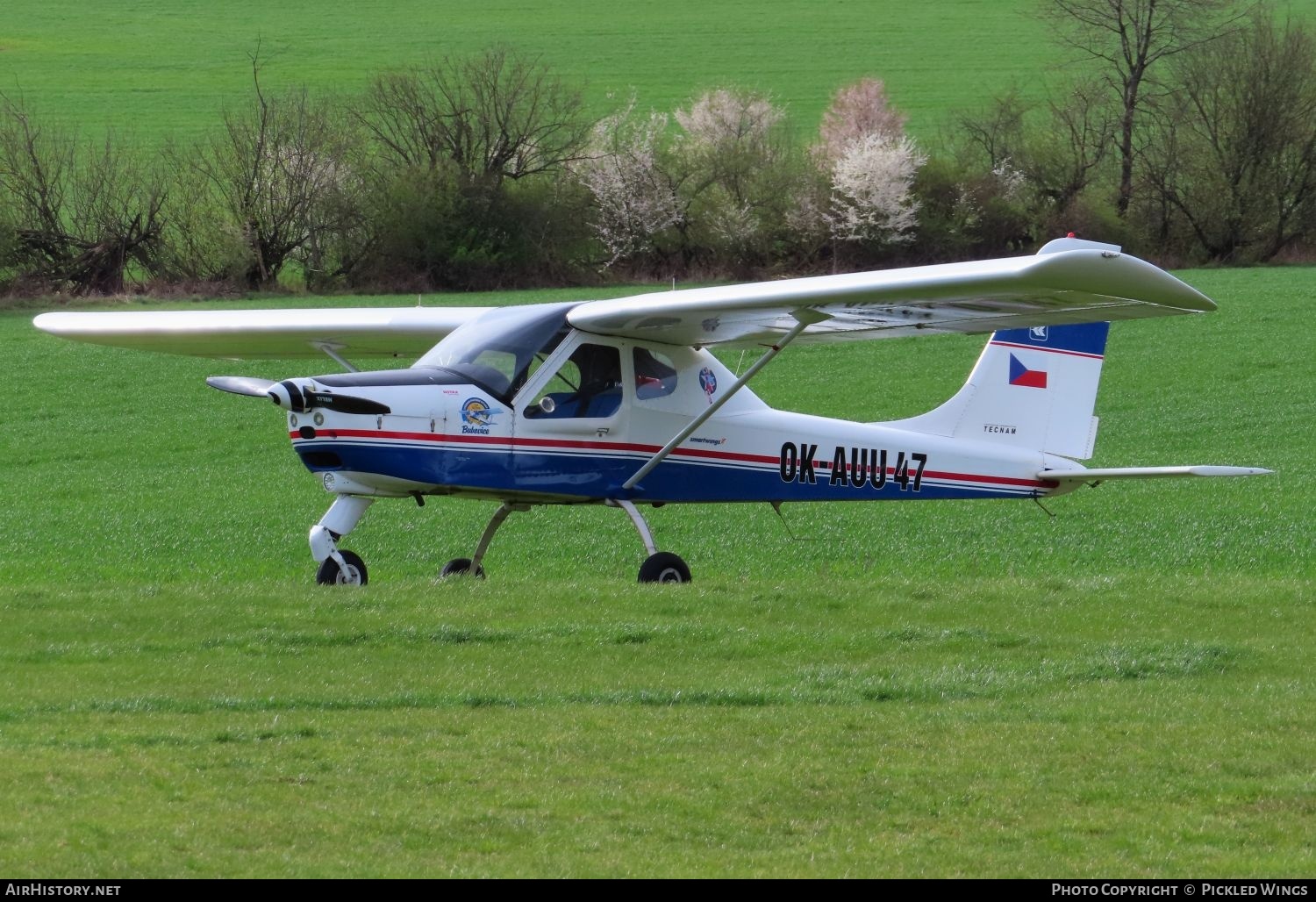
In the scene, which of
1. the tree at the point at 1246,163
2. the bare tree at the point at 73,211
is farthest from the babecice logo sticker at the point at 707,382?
the tree at the point at 1246,163

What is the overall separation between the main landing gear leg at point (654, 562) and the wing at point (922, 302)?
1444 millimetres

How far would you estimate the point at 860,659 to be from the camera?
9953mm

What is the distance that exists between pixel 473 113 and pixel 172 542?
164 ft

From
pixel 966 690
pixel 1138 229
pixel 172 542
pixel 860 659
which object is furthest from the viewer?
pixel 1138 229

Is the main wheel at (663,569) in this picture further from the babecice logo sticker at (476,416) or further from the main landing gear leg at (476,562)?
the babecice logo sticker at (476,416)

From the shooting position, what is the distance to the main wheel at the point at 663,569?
13070mm

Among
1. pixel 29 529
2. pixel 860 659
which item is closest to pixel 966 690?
pixel 860 659

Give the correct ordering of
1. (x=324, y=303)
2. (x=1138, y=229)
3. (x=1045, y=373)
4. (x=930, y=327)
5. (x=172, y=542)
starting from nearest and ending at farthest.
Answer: (x=930, y=327)
(x=1045, y=373)
(x=172, y=542)
(x=324, y=303)
(x=1138, y=229)

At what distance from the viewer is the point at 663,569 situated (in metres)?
13.1

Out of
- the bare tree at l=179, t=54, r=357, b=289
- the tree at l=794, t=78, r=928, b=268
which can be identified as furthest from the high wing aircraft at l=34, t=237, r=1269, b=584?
the tree at l=794, t=78, r=928, b=268

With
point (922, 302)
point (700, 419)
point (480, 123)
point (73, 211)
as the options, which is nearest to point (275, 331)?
point (700, 419)

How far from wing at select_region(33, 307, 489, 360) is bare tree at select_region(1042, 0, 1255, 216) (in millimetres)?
54413

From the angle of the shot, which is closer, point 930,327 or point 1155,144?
point 930,327

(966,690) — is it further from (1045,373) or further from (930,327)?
(1045,373)
